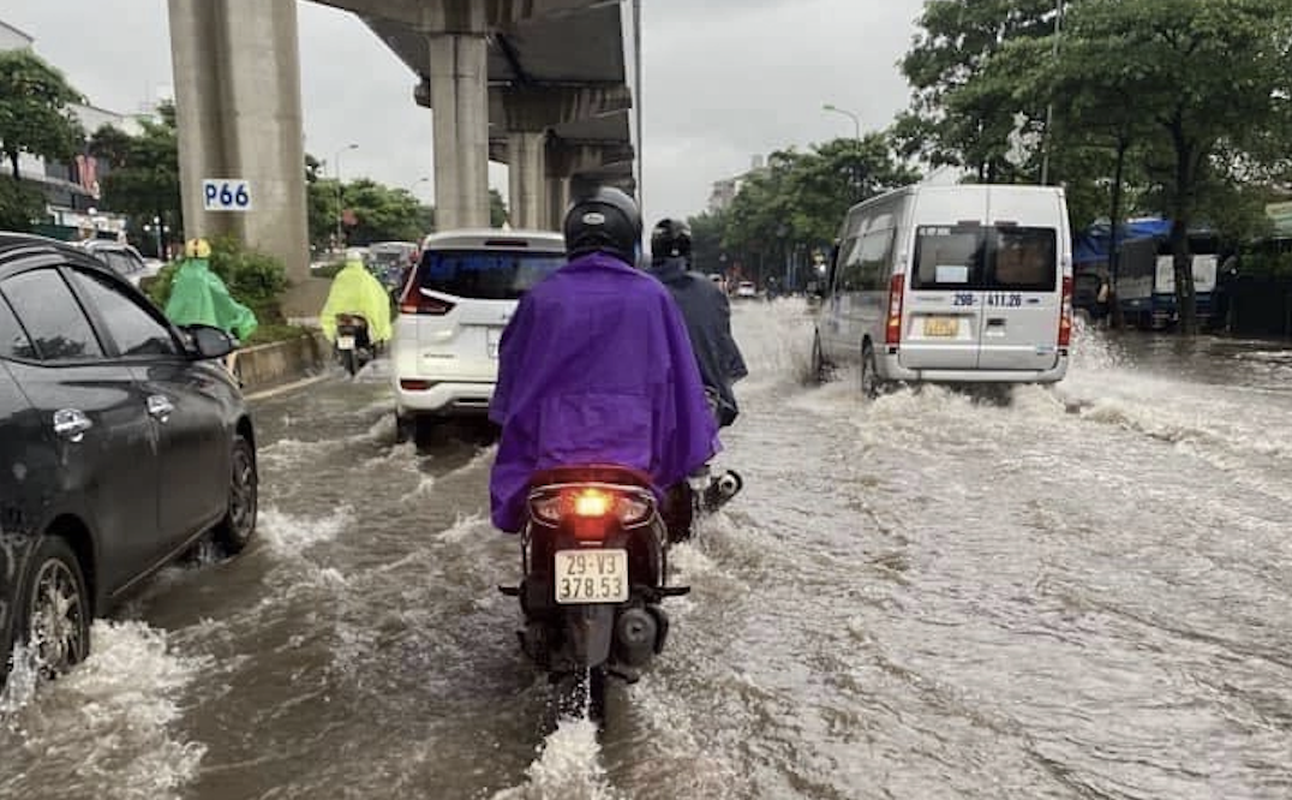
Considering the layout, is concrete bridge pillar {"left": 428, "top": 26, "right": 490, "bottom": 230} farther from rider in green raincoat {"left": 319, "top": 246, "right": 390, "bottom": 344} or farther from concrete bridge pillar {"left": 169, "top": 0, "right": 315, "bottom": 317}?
rider in green raincoat {"left": 319, "top": 246, "right": 390, "bottom": 344}

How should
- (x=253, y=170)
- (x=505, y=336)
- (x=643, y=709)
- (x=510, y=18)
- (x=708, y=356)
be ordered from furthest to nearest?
(x=510, y=18) < (x=253, y=170) < (x=708, y=356) < (x=643, y=709) < (x=505, y=336)

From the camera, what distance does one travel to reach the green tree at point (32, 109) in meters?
38.2

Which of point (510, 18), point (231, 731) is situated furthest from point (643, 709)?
point (510, 18)

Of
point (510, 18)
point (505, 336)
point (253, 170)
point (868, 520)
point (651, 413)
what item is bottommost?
point (868, 520)

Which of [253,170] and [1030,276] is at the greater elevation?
[253,170]

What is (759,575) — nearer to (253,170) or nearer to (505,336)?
(505,336)

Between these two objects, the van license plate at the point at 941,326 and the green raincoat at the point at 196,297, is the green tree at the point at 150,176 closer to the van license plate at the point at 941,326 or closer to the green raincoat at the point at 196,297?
the green raincoat at the point at 196,297

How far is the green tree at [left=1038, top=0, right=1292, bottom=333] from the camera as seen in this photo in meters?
21.5

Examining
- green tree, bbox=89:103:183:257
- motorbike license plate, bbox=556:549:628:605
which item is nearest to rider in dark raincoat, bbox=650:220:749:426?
motorbike license plate, bbox=556:549:628:605

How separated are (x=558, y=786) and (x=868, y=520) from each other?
388 centimetres

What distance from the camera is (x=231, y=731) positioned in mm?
3637

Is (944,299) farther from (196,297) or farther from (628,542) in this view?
(628,542)

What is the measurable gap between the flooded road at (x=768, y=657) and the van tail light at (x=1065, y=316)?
10.3ft

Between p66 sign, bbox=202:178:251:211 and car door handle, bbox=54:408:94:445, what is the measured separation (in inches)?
547
